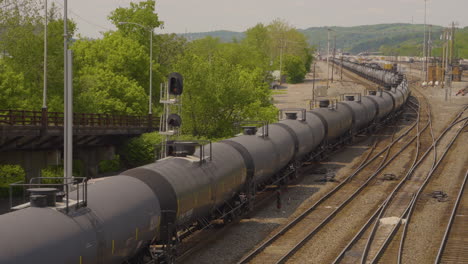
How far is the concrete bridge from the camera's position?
38156mm

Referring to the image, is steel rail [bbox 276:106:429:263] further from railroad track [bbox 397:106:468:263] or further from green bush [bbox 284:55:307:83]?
green bush [bbox 284:55:307:83]

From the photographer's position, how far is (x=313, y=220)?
29875 mm

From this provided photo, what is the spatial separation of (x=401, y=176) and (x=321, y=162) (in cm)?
678

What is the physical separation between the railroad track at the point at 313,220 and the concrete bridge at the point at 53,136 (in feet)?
56.9

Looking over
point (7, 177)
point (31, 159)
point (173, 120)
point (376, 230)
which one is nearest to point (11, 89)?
point (31, 159)

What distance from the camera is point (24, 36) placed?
49344mm

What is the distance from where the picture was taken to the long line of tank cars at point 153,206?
1323 cm

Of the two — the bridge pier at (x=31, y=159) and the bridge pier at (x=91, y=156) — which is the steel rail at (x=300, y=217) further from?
the bridge pier at (x=91, y=156)

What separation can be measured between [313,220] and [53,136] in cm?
2001

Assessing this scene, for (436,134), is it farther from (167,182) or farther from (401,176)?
(167,182)

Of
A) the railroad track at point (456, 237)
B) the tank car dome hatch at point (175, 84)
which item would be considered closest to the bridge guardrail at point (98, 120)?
the tank car dome hatch at point (175, 84)

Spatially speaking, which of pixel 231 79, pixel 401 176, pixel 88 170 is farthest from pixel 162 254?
pixel 231 79

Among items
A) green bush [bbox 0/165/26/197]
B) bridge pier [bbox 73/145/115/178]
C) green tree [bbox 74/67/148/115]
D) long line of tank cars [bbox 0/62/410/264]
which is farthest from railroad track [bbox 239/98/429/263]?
green tree [bbox 74/67/148/115]

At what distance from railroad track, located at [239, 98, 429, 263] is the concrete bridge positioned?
683 inches
